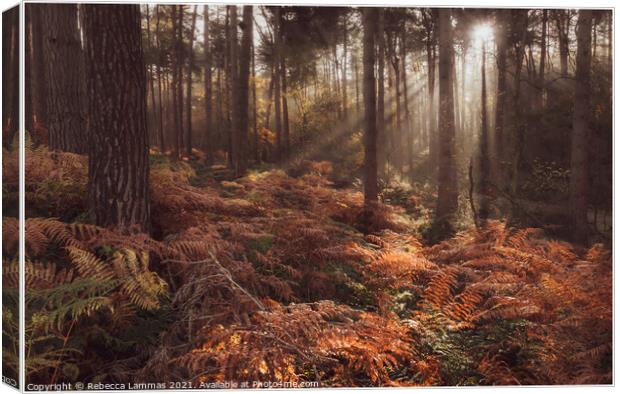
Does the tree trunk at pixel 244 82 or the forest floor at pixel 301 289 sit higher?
the tree trunk at pixel 244 82

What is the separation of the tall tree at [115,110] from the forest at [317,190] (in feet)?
0.05

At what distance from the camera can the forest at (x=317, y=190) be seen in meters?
3.94

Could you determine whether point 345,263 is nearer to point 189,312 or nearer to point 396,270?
point 396,270

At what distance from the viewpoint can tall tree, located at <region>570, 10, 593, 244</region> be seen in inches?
168

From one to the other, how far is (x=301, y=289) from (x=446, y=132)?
1663 mm

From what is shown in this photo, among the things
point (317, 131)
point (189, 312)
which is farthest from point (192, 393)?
point (317, 131)

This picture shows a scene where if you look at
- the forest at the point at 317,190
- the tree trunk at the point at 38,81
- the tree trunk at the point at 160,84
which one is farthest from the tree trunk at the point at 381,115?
the tree trunk at the point at 38,81

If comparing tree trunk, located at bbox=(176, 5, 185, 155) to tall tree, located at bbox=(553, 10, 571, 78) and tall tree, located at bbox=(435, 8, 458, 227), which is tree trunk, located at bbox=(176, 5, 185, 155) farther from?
tall tree, located at bbox=(553, 10, 571, 78)

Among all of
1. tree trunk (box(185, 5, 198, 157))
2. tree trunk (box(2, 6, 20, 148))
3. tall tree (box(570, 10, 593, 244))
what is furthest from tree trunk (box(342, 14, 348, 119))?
tree trunk (box(2, 6, 20, 148))

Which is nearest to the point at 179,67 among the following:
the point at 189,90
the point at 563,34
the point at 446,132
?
the point at 189,90

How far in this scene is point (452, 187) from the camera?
4.38m

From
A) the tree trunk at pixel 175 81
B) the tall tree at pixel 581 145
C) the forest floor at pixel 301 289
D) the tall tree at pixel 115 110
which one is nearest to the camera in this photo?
the forest floor at pixel 301 289

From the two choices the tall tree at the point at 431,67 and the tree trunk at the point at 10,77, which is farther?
the tall tree at the point at 431,67

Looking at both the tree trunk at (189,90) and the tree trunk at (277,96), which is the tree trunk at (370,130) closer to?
the tree trunk at (277,96)
